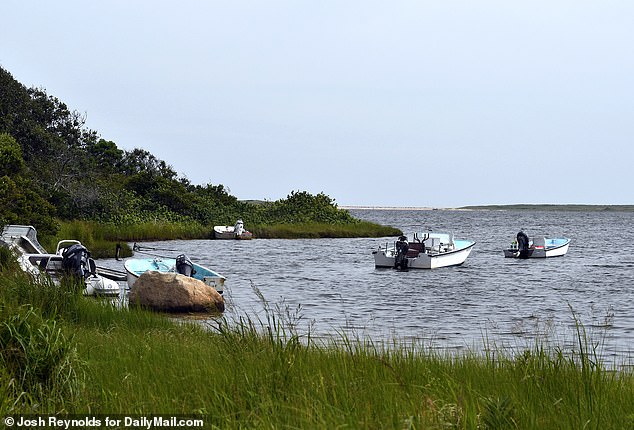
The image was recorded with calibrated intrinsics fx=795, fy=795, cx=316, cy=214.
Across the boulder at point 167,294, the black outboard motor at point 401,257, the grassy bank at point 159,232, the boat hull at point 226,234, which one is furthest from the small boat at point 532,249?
the boulder at point 167,294

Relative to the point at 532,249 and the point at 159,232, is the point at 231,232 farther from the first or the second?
the point at 532,249

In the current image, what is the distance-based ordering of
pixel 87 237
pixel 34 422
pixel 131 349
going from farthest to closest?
pixel 87 237 < pixel 131 349 < pixel 34 422

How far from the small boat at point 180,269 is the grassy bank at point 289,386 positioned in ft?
50.9

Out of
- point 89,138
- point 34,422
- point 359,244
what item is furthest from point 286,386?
point 89,138

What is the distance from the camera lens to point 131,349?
8883 millimetres

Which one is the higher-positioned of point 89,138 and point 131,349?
point 89,138

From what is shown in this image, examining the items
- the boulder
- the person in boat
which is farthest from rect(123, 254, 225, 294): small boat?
the person in boat

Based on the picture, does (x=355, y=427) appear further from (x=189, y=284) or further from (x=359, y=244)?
(x=359, y=244)

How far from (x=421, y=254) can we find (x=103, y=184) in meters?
34.8

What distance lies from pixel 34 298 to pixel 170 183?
6380 centimetres

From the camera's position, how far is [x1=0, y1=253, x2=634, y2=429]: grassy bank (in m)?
5.86

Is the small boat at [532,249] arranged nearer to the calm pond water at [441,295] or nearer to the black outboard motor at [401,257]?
the calm pond water at [441,295]

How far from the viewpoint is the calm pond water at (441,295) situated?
56.8 ft

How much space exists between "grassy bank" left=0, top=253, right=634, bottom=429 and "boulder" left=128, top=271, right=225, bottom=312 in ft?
34.0
